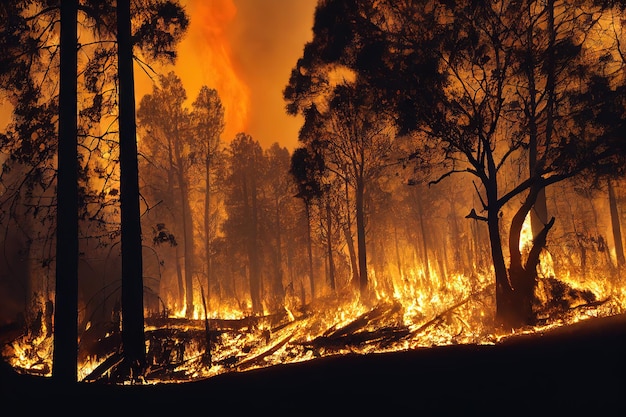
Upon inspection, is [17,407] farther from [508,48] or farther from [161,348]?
[508,48]

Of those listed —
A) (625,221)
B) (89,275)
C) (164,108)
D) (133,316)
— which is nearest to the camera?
(133,316)

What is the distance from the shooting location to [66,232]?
26.5ft

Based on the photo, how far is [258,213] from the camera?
1347 inches

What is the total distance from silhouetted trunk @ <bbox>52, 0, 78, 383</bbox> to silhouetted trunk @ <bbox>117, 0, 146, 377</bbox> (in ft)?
3.00

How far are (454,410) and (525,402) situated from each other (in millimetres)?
840

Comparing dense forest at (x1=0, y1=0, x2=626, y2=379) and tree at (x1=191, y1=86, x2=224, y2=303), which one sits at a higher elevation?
tree at (x1=191, y1=86, x2=224, y2=303)

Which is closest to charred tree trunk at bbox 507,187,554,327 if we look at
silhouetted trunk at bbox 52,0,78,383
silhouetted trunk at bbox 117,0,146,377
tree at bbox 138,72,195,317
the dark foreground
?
the dark foreground

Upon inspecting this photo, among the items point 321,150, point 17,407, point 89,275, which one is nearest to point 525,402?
point 17,407

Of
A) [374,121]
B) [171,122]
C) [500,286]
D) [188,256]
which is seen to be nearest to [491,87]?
[500,286]

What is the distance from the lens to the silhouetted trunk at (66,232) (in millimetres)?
7992

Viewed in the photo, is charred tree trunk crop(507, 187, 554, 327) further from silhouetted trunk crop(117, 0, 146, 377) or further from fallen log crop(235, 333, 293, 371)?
silhouetted trunk crop(117, 0, 146, 377)

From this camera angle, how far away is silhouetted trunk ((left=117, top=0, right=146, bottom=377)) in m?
8.60

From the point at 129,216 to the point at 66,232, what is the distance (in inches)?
47.5

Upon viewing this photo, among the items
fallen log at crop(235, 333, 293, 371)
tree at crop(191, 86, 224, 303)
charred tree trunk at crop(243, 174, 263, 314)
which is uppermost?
tree at crop(191, 86, 224, 303)
